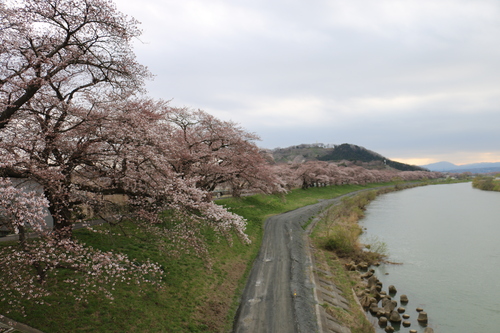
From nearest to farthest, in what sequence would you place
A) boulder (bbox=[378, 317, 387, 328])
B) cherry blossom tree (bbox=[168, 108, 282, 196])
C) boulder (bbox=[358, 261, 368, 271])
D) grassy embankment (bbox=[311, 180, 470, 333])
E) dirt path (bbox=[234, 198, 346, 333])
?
dirt path (bbox=[234, 198, 346, 333])
grassy embankment (bbox=[311, 180, 470, 333])
boulder (bbox=[378, 317, 387, 328])
boulder (bbox=[358, 261, 368, 271])
cherry blossom tree (bbox=[168, 108, 282, 196])

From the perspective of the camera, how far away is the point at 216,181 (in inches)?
1259

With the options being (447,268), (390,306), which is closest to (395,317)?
(390,306)

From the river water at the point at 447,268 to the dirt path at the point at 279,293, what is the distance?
4.53m

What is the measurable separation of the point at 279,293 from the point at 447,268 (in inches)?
606

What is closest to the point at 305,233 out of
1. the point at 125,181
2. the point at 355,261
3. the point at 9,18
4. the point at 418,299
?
the point at 355,261

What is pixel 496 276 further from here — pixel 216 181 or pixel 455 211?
pixel 455 211

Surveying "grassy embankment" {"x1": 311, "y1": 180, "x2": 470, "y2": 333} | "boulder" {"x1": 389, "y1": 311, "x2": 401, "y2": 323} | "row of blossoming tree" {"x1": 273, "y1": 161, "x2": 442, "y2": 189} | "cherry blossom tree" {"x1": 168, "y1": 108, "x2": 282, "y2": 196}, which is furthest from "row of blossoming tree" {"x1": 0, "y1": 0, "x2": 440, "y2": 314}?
"row of blossoming tree" {"x1": 273, "y1": 161, "x2": 442, "y2": 189}

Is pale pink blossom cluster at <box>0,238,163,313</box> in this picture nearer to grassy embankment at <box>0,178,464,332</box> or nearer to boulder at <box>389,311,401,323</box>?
grassy embankment at <box>0,178,464,332</box>

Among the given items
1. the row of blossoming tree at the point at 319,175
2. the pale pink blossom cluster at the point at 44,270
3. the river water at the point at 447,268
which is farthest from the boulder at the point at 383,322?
the row of blossoming tree at the point at 319,175

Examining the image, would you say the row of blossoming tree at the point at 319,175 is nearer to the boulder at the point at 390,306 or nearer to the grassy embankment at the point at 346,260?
the grassy embankment at the point at 346,260

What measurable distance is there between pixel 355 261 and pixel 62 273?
2271 centimetres

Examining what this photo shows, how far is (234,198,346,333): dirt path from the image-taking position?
567 inches

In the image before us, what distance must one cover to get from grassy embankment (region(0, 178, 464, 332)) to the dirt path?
83 cm

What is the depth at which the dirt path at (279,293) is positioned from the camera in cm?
1441
